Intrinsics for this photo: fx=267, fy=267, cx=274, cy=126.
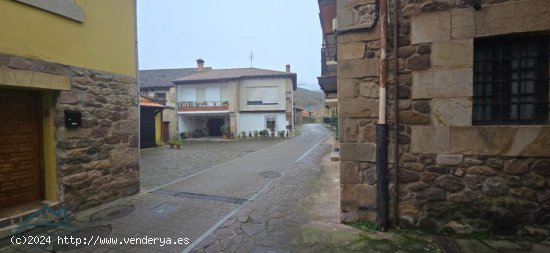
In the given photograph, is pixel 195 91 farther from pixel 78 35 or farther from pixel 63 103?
pixel 63 103

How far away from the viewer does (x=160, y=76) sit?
29969 mm

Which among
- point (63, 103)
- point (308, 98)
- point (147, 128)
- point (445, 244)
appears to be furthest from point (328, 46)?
point (308, 98)

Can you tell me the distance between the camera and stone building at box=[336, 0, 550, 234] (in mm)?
3129

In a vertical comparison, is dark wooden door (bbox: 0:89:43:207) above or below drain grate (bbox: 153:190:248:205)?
above

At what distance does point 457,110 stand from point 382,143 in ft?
3.17

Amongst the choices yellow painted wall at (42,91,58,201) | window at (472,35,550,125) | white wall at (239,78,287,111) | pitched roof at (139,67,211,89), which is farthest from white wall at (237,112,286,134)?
window at (472,35,550,125)

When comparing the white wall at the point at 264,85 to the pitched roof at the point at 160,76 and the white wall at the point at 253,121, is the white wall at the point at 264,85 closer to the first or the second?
the white wall at the point at 253,121

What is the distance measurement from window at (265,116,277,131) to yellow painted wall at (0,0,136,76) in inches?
745

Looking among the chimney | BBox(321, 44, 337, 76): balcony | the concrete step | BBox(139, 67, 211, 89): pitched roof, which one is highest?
the chimney

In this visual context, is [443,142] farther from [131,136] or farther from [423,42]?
[131,136]

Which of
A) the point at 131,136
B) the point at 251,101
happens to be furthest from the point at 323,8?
the point at 251,101

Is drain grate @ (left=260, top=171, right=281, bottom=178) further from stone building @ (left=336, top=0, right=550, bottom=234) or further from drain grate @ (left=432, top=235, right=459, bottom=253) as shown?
drain grate @ (left=432, top=235, right=459, bottom=253)

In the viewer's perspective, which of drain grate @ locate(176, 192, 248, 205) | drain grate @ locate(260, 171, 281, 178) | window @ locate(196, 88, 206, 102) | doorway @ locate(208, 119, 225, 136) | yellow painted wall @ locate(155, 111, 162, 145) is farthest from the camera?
doorway @ locate(208, 119, 225, 136)

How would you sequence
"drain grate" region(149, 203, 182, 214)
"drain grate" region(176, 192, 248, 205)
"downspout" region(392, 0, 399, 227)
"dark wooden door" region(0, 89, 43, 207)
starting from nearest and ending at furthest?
"downspout" region(392, 0, 399, 227)
"dark wooden door" region(0, 89, 43, 207)
"drain grate" region(149, 203, 182, 214)
"drain grate" region(176, 192, 248, 205)
